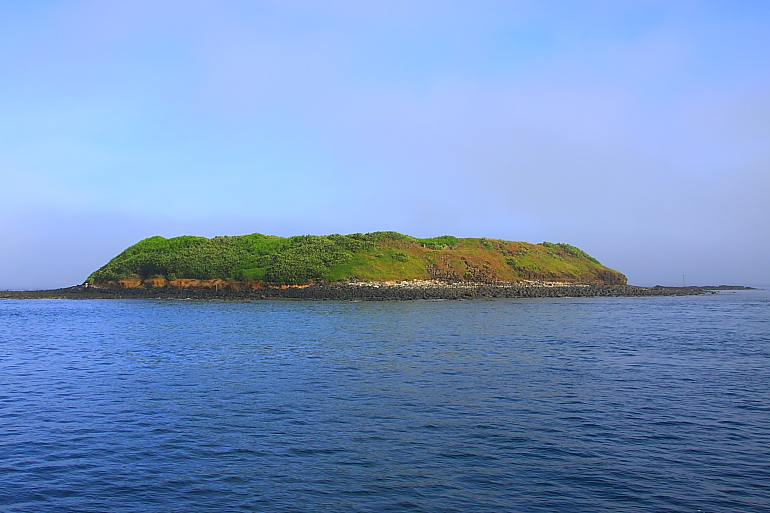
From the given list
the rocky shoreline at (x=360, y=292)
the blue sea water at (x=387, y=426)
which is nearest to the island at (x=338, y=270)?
the rocky shoreline at (x=360, y=292)

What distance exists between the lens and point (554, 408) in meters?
18.1

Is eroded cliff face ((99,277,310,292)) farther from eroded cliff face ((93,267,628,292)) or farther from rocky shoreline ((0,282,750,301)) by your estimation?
rocky shoreline ((0,282,750,301))

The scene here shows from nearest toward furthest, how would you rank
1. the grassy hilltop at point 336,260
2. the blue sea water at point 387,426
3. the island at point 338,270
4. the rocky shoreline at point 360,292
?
A: the blue sea water at point 387,426, the rocky shoreline at point 360,292, the island at point 338,270, the grassy hilltop at point 336,260

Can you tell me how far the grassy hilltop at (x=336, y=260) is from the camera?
307ft

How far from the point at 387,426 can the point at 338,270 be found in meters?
76.3

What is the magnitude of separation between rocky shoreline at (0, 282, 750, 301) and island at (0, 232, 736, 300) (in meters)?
0.16

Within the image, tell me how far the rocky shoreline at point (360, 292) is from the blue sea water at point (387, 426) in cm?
4562

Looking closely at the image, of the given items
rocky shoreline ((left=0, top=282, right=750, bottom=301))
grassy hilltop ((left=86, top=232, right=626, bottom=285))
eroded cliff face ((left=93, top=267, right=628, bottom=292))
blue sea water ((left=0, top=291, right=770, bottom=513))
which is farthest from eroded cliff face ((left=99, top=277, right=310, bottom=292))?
blue sea water ((left=0, top=291, right=770, bottom=513))

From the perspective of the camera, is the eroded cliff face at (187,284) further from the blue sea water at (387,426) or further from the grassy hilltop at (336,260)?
the blue sea water at (387,426)

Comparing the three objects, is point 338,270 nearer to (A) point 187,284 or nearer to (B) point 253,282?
(B) point 253,282

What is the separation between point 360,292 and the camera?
Result: 80.8 metres

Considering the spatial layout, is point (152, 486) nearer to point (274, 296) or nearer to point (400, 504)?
point (400, 504)

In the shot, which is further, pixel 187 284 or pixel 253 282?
pixel 187 284

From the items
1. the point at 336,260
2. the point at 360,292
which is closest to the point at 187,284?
the point at 336,260
